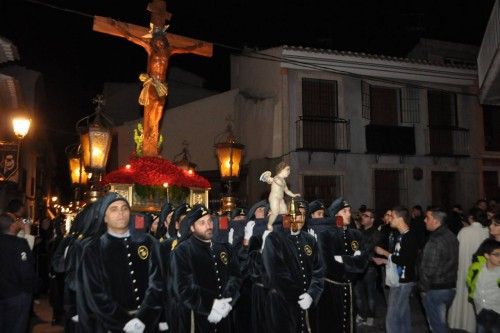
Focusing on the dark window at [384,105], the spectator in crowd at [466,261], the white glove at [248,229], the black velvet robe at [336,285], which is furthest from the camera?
the dark window at [384,105]

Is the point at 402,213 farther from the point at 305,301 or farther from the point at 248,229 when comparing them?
the point at 248,229

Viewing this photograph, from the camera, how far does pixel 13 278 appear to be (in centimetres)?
652

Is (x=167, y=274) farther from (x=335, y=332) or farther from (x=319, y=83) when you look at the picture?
(x=319, y=83)

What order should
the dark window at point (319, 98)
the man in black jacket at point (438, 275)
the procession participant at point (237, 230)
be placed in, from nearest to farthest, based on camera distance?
1. the man in black jacket at point (438, 275)
2. the procession participant at point (237, 230)
3. the dark window at point (319, 98)

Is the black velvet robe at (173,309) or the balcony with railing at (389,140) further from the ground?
the balcony with railing at (389,140)

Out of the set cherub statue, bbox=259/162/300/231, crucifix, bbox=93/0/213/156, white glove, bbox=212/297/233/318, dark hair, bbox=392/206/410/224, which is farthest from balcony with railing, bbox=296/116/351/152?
white glove, bbox=212/297/233/318

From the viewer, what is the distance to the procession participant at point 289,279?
19.3 ft

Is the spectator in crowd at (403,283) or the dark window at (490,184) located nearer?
the spectator in crowd at (403,283)

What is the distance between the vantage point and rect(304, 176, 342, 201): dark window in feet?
58.9

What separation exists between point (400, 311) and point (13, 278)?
207 inches

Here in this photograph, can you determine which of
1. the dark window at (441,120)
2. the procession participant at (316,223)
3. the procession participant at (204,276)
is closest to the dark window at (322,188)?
the dark window at (441,120)

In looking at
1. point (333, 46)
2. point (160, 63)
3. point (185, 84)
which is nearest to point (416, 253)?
point (160, 63)

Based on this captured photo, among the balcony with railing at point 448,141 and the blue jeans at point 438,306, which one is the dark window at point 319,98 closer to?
the balcony with railing at point 448,141

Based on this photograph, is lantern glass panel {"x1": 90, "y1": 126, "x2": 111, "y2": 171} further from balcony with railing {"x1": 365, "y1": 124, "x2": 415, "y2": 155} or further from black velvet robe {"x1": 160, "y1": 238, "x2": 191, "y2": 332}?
balcony with railing {"x1": 365, "y1": 124, "x2": 415, "y2": 155}
